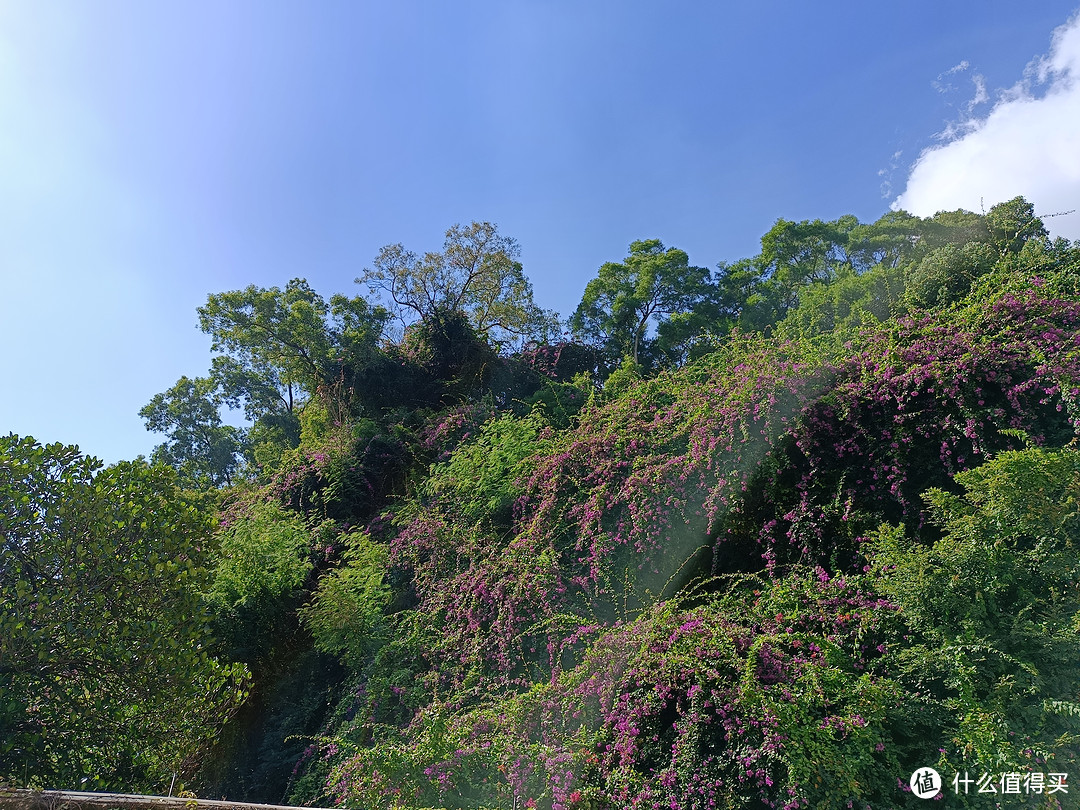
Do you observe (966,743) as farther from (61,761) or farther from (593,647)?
(61,761)

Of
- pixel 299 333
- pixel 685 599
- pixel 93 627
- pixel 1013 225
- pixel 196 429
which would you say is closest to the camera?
pixel 93 627

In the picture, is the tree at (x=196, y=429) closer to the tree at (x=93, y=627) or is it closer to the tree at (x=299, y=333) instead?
the tree at (x=299, y=333)

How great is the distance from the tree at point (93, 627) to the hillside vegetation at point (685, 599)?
23mm

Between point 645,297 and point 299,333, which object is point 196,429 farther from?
point 645,297

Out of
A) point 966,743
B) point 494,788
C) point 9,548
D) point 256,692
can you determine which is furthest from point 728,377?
point 256,692

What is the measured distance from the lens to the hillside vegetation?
9.97 ft

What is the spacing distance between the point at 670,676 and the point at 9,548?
3.79 m

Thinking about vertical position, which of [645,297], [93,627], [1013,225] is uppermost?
[645,297]

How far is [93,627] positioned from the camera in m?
3.32

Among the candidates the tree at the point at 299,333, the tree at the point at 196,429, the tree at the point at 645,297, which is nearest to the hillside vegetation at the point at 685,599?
the tree at the point at 299,333

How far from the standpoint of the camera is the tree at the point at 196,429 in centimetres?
2153

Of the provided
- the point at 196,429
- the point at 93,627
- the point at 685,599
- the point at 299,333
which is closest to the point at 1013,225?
the point at 685,599

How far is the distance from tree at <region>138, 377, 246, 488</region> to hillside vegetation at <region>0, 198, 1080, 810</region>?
15.0 meters

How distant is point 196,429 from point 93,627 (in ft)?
69.5
